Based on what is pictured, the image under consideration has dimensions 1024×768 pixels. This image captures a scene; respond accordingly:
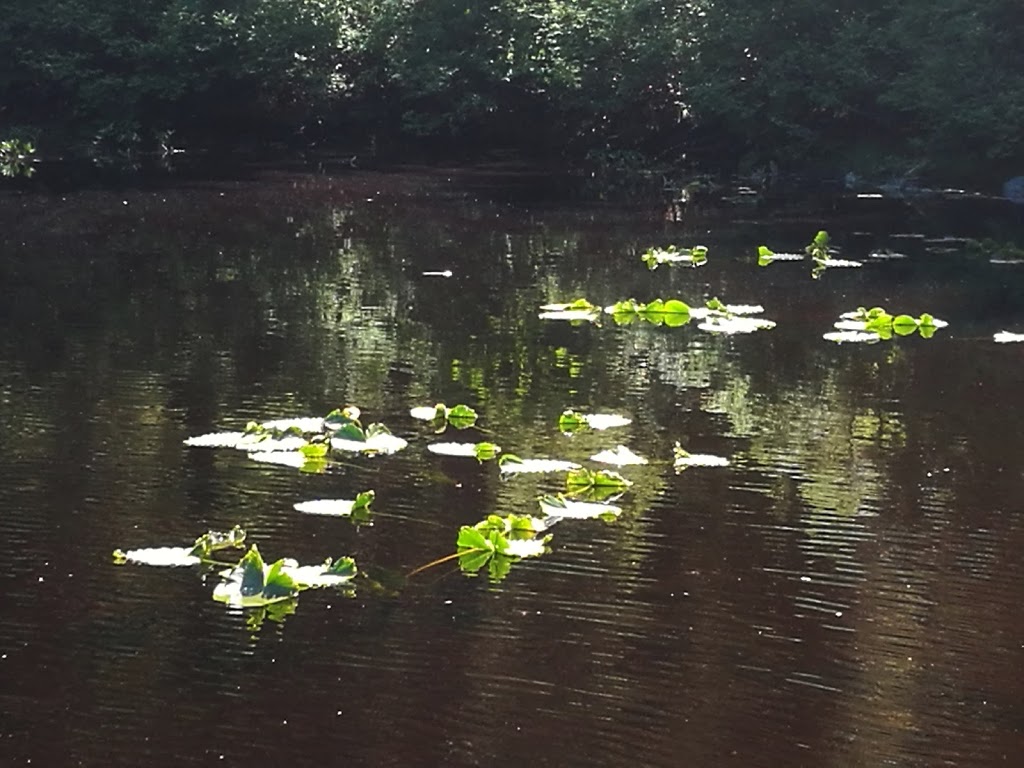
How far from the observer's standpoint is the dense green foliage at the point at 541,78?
24.0 metres

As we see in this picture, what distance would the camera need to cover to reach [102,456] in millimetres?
7480

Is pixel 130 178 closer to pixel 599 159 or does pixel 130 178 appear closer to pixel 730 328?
pixel 599 159

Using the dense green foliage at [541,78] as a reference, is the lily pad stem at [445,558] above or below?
below

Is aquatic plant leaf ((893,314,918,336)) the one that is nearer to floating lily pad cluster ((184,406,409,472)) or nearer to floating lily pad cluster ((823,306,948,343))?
floating lily pad cluster ((823,306,948,343))

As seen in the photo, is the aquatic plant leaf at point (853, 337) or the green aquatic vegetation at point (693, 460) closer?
the green aquatic vegetation at point (693, 460)

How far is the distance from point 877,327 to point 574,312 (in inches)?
85.7

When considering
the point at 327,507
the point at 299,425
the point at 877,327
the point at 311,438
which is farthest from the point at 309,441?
the point at 877,327

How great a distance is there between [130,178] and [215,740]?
20093mm

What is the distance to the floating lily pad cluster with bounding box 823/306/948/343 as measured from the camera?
1108 centimetres

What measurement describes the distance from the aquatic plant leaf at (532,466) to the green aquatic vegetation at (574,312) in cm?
435

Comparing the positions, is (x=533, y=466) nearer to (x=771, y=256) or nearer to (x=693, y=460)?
(x=693, y=460)

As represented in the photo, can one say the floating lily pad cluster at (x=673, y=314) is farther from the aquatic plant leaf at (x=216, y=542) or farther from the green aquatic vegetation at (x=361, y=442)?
the aquatic plant leaf at (x=216, y=542)

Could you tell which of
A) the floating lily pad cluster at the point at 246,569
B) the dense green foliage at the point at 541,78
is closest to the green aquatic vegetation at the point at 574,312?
the floating lily pad cluster at the point at 246,569

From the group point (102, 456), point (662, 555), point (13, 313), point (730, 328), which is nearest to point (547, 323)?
point (730, 328)
